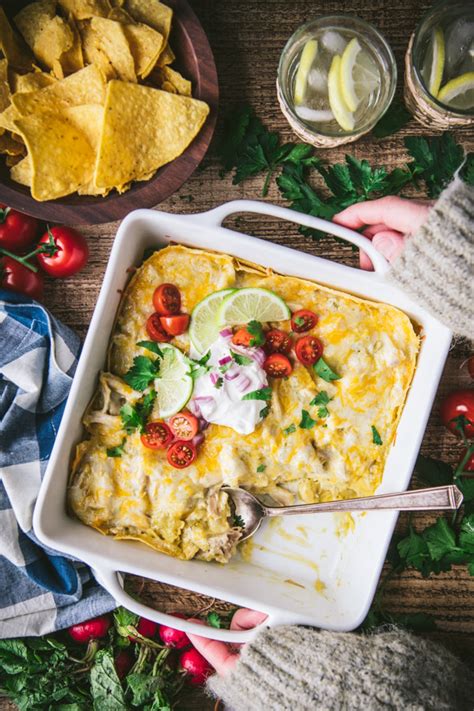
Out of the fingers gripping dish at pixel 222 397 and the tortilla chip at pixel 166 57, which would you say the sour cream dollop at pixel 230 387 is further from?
the tortilla chip at pixel 166 57

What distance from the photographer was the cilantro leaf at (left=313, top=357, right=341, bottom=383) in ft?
9.57

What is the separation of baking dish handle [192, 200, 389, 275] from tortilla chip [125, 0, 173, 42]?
2.35ft

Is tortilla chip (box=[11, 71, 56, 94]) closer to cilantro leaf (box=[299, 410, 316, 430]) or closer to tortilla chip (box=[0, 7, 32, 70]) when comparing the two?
tortilla chip (box=[0, 7, 32, 70])

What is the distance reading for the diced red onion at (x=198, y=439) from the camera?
2.92 m

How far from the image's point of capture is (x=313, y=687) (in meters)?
2.59

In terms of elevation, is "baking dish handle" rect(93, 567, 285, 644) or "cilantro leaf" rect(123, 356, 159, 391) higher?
"cilantro leaf" rect(123, 356, 159, 391)

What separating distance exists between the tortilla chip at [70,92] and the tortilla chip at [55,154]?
4 centimetres

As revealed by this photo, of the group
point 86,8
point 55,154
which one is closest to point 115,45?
point 86,8

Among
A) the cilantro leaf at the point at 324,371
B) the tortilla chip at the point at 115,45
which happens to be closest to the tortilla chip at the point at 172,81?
the tortilla chip at the point at 115,45

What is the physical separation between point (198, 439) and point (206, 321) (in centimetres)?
49

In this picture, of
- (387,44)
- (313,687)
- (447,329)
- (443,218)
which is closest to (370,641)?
(313,687)

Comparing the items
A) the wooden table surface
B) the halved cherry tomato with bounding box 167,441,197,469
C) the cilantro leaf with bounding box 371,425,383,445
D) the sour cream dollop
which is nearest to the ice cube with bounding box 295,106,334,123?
the wooden table surface

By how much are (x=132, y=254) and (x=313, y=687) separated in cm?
179

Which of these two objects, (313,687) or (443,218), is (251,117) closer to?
(443,218)
